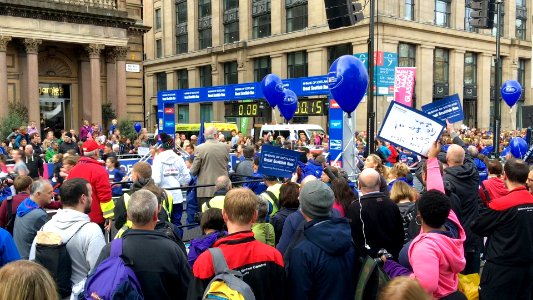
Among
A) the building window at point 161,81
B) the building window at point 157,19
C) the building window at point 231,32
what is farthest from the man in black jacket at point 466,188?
the building window at point 157,19

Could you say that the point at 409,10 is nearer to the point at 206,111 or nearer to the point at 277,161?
the point at 206,111

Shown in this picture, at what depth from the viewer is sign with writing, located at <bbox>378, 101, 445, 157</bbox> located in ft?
20.0

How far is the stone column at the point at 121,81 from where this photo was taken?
2959cm

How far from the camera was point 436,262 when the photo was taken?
12.6ft

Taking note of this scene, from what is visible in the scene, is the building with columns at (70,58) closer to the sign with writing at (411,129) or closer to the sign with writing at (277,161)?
the sign with writing at (277,161)

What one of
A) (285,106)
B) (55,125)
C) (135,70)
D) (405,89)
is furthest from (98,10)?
(405,89)

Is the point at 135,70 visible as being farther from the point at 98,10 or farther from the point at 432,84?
the point at 432,84

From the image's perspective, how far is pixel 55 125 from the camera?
29.1m

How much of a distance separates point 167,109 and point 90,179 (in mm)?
18650

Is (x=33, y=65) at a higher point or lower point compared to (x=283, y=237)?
higher

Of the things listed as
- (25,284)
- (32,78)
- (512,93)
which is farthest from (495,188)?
(32,78)

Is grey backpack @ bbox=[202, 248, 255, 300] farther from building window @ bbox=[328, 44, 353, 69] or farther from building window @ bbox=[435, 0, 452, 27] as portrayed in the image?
building window @ bbox=[435, 0, 452, 27]

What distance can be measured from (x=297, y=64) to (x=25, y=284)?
4346 cm

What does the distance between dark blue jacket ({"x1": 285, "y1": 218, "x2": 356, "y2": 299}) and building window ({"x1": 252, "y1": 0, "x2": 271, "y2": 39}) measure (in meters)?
44.9
